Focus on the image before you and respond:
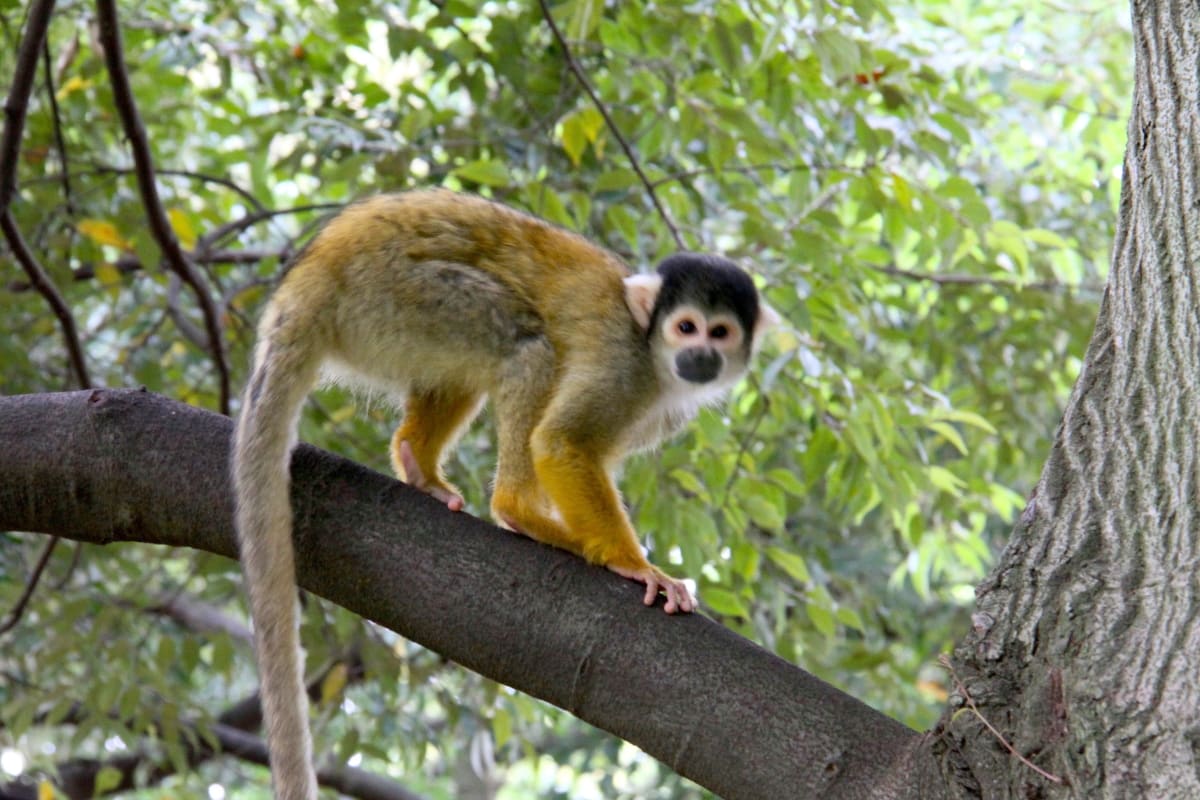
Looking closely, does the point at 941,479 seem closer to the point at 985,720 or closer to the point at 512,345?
the point at 512,345

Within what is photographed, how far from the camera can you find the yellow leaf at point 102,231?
4.58m

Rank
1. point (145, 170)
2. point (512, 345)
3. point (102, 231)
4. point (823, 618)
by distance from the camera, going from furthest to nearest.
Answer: point (102, 231) → point (823, 618) → point (145, 170) → point (512, 345)

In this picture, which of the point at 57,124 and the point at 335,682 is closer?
the point at 57,124

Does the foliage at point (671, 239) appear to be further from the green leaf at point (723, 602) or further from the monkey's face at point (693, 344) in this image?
the monkey's face at point (693, 344)

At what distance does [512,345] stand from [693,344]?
0.51 m

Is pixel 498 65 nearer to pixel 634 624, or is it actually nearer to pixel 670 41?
pixel 670 41

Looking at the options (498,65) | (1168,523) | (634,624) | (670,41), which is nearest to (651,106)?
(670,41)

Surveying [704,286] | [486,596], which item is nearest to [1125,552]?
[486,596]

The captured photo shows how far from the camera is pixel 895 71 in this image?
4094 millimetres

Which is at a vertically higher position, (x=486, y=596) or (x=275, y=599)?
(x=486, y=596)

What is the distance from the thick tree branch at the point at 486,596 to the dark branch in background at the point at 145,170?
1.33 metres

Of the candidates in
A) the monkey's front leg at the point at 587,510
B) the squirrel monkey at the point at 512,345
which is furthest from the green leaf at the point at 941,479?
the monkey's front leg at the point at 587,510

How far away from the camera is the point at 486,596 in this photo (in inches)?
89.8

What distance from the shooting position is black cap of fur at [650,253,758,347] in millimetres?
3328
